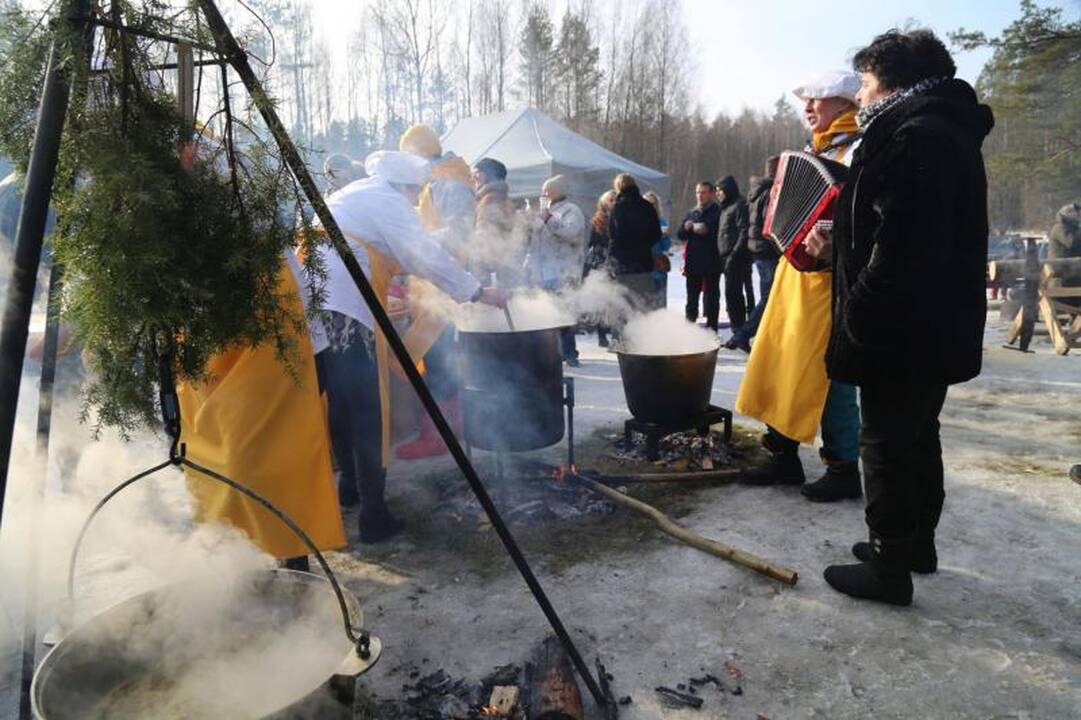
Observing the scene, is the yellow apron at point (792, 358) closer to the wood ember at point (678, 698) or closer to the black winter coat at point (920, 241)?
the black winter coat at point (920, 241)

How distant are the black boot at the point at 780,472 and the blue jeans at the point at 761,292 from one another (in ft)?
12.3

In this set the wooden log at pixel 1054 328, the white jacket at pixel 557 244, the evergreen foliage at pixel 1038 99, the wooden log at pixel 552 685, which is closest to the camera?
the wooden log at pixel 552 685

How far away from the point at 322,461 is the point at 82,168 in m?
1.52

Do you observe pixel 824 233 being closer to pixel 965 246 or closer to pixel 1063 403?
pixel 965 246

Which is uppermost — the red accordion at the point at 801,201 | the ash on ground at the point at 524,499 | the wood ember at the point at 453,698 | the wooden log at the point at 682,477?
the red accordion at the point at 801,201

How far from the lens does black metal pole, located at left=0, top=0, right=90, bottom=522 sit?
1560 mm

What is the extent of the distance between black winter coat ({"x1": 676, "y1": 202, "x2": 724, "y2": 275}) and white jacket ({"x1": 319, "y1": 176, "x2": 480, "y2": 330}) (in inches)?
250

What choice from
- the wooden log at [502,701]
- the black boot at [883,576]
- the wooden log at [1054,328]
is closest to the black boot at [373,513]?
the wooden log at [502,701]

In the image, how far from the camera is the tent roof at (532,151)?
16156mm

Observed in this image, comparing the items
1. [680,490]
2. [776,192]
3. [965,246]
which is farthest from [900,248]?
[680,490]

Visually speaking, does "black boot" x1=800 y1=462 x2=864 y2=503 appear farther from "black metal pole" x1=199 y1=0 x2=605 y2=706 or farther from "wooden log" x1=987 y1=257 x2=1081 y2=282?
"wooden log" x1=987 y1=257 x2=1081 y2=282

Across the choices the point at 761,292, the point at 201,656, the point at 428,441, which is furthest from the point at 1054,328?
the point at 201,656

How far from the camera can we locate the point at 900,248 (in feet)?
8.59

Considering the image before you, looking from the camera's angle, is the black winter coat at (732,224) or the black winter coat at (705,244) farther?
the black winter coat at (705,244)
